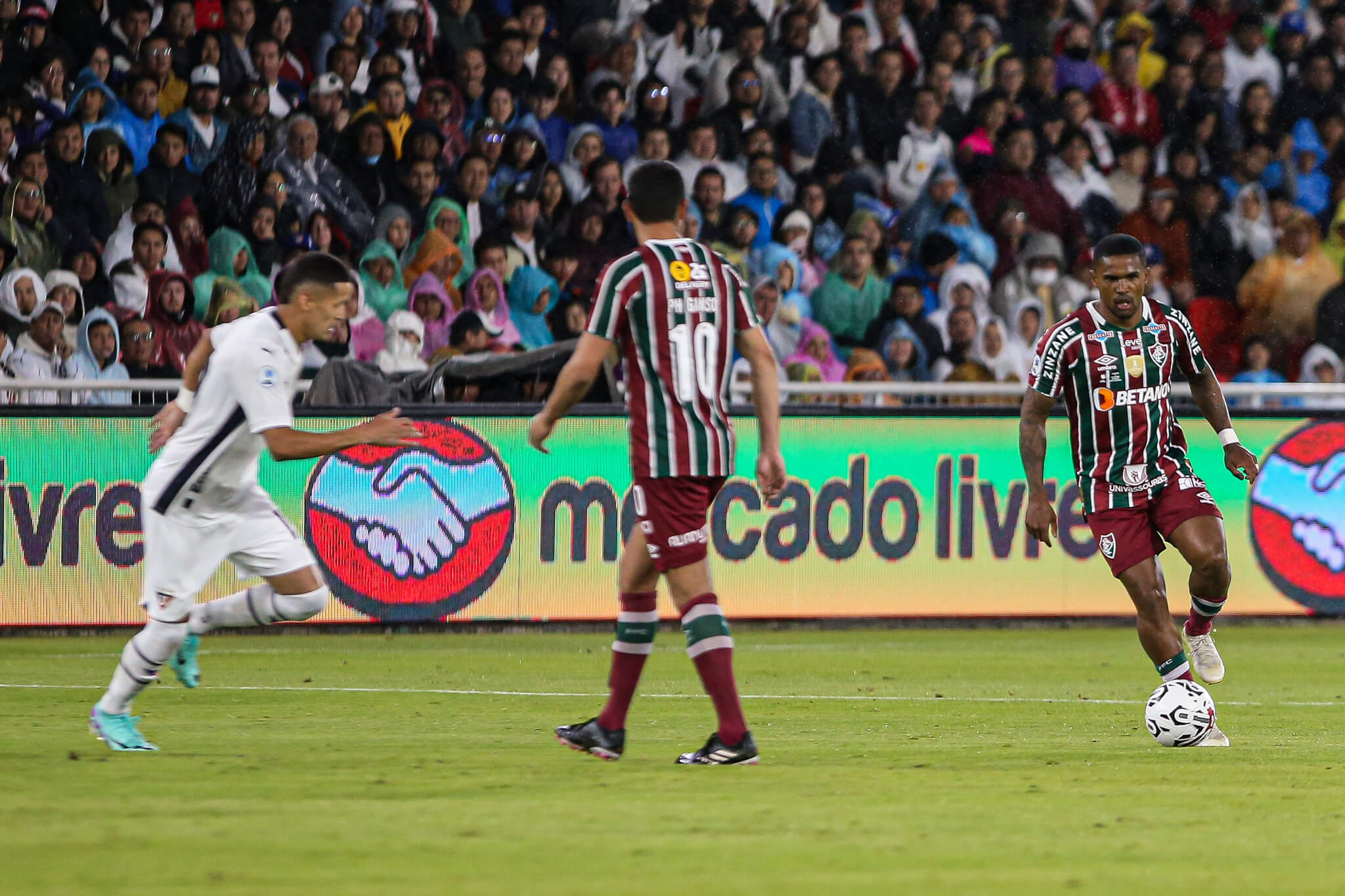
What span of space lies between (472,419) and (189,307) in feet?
7.86

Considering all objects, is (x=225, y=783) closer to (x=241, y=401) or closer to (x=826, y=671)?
(x=241, y=401)

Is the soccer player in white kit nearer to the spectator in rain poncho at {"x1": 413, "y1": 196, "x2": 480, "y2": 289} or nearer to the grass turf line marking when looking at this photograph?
the grass turf line marking

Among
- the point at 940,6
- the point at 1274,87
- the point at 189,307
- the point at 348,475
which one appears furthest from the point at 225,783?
the point at 1274,87

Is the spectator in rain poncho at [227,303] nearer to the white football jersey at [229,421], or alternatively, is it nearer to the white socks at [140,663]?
the white football jersey at [229,421]

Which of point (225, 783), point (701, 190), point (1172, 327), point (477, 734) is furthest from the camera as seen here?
point (701, 190)

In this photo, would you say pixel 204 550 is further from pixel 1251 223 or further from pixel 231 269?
pixel 1251 223

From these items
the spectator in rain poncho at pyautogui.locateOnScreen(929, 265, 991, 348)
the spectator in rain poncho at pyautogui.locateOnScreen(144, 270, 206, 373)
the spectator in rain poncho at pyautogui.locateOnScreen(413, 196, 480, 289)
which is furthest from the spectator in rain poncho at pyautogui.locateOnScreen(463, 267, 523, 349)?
the spectator in rain poncho at pyautogui.locateOnScreen(929, 265, 991, 348)

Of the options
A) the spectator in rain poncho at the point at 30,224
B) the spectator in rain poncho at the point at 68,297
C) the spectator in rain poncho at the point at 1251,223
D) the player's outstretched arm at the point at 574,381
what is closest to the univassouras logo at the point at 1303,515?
the spectator in rain poncho at the point at 1251,223

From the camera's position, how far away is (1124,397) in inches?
330

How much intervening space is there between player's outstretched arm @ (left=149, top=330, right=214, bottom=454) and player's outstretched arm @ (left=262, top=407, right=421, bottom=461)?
2.46 ft

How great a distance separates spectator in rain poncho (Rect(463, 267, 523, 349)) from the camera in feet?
49.2

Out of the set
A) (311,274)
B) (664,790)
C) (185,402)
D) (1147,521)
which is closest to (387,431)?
(311,274)

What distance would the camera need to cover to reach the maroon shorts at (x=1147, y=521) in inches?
328

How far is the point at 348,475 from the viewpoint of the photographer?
525 inches
